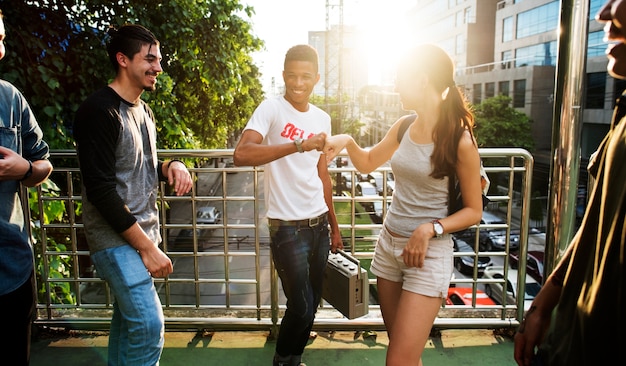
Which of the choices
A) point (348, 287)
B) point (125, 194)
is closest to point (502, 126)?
point (348, 287)

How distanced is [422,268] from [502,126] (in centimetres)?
2913

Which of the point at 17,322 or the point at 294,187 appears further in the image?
the point at 294,187

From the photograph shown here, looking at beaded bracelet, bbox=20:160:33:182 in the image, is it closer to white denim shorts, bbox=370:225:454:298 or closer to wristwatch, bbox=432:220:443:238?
white denim shorts, bbox=370:225:454:298

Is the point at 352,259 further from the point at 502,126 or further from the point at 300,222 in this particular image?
the point at 502,126

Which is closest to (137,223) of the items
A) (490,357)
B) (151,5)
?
(490,357)

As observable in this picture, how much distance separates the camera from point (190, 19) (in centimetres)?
789

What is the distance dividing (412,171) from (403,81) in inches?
17.0

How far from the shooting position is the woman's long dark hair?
2.09 meters

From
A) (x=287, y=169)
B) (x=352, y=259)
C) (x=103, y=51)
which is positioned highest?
(x=103, y=51)

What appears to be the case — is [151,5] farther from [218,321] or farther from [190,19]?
[218,321]

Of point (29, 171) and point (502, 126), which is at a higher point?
point (502, 126)

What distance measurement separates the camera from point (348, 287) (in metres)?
2.59

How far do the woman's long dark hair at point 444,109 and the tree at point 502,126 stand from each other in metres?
28.2

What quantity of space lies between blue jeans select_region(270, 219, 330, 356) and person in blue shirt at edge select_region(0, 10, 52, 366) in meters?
1.21
